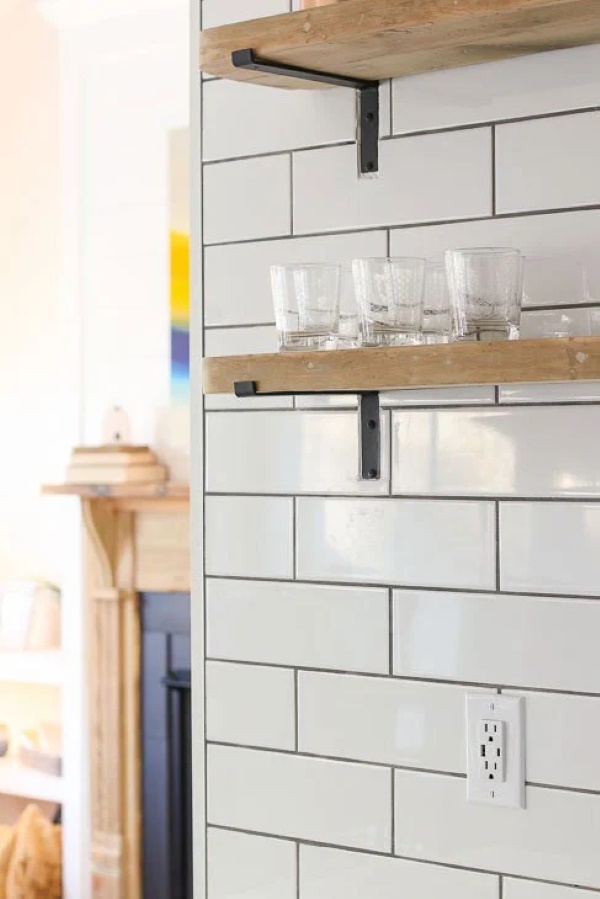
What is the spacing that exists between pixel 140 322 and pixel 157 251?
187 mm

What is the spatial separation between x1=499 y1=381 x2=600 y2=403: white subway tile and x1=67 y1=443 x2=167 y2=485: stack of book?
6.68 ft

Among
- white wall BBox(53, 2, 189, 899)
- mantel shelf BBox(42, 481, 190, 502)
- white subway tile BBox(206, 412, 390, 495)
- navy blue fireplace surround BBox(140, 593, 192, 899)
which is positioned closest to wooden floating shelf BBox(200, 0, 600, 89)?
white subway tile BBox(206, 412, 390, 495)

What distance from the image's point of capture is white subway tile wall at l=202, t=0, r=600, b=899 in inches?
45.0

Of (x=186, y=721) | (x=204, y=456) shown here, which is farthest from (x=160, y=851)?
(x=204, y=456)

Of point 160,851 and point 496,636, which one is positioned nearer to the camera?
point 496,636

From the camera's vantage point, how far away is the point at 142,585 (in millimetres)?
3197

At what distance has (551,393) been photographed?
115cm

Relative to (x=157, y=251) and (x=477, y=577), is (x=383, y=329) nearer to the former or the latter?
(x=477, y=577)

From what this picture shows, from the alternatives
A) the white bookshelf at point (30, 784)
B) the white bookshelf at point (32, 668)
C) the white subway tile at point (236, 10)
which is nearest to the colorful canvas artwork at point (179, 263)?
the white bookshelf at point (32, 668)

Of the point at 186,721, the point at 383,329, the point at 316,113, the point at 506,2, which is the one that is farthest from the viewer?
the point at 186,721

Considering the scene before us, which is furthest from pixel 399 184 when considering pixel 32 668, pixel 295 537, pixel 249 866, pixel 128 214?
pixel 32 668

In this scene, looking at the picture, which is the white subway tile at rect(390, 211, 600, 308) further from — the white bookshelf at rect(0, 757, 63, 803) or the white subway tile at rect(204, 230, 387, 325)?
the white bookshelf at rect(0, 757, 63, 803)

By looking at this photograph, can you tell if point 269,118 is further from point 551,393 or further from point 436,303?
point 551,393

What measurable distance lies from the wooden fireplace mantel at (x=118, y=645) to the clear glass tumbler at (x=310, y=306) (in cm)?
205
